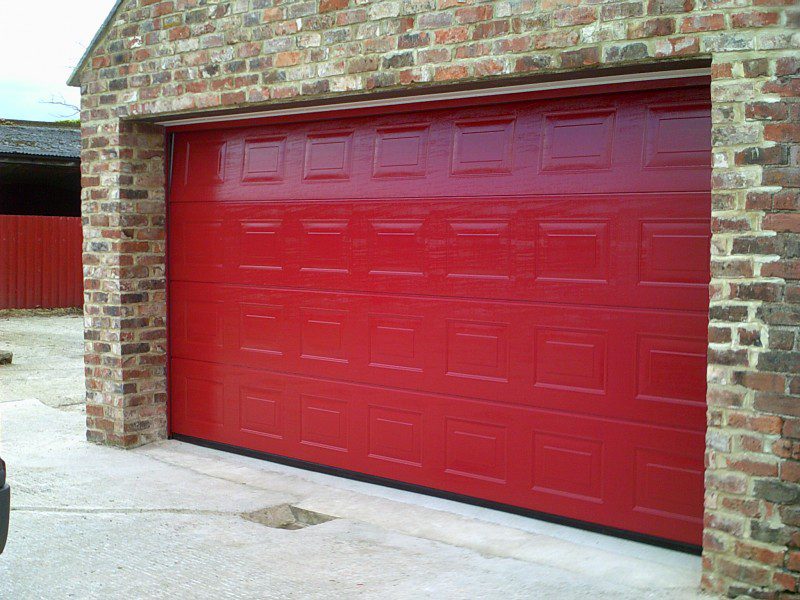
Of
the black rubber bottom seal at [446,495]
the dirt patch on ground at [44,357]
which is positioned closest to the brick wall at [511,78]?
the black rubber bottom seal at [446,495]

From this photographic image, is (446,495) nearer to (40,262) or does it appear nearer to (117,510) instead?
(117,510)

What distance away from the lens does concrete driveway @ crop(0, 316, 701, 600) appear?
15.0ft

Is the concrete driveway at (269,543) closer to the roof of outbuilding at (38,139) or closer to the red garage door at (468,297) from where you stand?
the red garage door at (468,297)

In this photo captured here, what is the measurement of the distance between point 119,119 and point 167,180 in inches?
24.2

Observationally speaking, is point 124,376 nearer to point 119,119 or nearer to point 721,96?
point 119,119

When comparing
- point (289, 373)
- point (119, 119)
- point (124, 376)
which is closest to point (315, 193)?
point (289, 373)

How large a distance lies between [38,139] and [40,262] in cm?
574

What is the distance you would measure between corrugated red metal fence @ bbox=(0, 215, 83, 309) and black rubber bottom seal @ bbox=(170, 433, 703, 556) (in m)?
14.3

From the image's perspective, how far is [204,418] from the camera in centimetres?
745

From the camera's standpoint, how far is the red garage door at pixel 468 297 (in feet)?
16.6

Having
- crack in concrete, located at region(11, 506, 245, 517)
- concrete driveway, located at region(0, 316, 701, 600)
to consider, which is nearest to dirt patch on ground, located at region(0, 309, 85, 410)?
concrete driveway, located at region(0, 316, 701, 600)

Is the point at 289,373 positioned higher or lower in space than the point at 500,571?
higher

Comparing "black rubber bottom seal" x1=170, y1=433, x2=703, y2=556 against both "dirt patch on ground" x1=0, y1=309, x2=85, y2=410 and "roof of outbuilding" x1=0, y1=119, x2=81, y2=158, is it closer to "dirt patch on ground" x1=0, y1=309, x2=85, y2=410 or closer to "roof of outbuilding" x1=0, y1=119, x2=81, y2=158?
"dirt patch on ground" x1=0, y1=309, x2=85, y2=410

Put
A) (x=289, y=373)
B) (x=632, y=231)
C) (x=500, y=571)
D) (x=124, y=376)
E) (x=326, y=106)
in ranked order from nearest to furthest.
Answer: (x=500, y=571), (x=632, y=231), (x=326, y=106), (x=289, y=373), (x=124, y=376)
